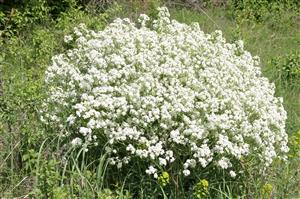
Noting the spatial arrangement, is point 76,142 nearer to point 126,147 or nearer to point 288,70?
point 126,147

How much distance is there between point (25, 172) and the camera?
173 inches

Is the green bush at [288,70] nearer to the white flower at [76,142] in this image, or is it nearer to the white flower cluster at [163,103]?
the white flower cluster at [163,103]

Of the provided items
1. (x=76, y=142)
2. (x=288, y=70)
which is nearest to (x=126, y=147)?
(x=76, y=142)

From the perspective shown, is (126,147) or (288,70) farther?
(288,70)

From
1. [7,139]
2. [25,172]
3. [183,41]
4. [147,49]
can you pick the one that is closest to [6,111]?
[7,139]

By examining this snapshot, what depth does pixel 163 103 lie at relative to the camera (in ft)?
14.1

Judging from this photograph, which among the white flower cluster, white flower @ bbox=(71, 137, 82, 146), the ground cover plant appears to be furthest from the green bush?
white flower @ bbox=(71, 137, 82, 146)

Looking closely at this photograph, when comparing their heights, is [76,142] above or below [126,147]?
below

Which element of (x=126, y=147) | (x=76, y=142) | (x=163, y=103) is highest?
(x=163, y=103)

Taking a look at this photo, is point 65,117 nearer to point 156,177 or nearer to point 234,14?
point 156,177

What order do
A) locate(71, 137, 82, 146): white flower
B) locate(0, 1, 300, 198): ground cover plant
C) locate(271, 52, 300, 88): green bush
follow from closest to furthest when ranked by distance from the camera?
locate(0, 1, 300, 198): ground cover plant, locate(71, 137, 82, 146): white flower, locate(271, 52, 300, 88): green bush

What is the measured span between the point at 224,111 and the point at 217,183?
1.65 ft

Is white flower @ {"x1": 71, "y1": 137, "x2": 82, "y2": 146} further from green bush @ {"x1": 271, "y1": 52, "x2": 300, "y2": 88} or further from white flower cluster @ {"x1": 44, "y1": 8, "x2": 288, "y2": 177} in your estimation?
green bush @ {"x1": 271, "y1": 52, "x2": 300, "y2": 88}

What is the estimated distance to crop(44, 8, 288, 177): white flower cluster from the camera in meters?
4.13
